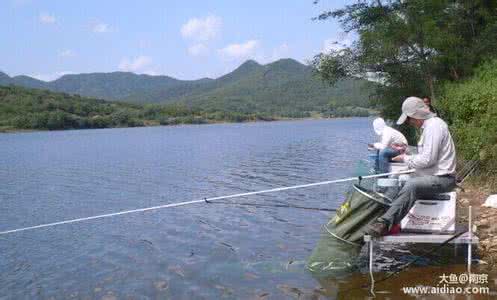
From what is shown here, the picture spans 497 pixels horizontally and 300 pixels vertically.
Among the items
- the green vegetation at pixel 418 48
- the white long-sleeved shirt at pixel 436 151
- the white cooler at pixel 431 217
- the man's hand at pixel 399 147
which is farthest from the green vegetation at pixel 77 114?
the white long-sleeved shirt at pixel 436 151

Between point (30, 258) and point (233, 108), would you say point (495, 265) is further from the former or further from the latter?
point (233, 108)

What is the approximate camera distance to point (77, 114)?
12600cm

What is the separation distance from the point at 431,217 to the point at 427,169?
72 cm

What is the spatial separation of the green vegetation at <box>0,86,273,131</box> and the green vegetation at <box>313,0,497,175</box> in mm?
93535

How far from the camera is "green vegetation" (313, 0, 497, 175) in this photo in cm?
2128

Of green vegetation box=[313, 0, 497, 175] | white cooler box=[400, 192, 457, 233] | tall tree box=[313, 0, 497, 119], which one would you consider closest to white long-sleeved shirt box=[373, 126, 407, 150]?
white cooler box=[400, 192, 457, 233]

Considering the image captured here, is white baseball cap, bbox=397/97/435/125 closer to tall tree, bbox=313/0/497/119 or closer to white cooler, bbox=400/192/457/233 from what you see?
white cooler, bbox=400/192/457/233

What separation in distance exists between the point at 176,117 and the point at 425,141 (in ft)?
455

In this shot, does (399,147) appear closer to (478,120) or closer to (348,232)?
(478,120)

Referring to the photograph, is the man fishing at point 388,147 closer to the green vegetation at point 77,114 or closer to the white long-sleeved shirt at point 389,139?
the white long-sleeved shirt at point 389,139

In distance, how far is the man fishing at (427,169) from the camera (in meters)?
6.94

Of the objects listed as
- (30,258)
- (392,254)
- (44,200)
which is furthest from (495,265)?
(44,200)

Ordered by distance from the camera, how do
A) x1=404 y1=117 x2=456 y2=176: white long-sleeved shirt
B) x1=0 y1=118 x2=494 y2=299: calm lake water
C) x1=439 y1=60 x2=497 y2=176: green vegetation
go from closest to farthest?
x1=404 y1=117 x2=456 y2=176: white long-sleeved shirt < x1=0 y1=118 x2=494 y2=299: calm lake water < x1=439 y1=60 x2=497 y2=176: green vegetation

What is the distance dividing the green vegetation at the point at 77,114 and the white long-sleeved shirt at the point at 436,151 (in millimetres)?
108553
